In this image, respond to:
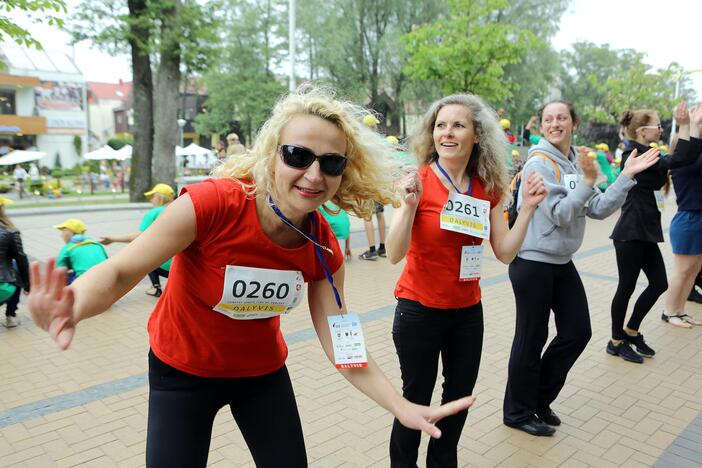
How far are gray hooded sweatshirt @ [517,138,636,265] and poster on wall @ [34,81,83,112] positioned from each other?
44601 millimetres

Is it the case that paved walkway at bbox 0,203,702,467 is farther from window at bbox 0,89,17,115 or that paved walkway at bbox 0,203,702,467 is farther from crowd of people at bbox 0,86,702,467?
window at bbox 0,89,17,115

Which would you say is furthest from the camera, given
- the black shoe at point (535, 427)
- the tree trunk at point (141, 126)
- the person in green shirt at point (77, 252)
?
the tree trunk at point (141, 126)

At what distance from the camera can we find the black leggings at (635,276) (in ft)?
15.0


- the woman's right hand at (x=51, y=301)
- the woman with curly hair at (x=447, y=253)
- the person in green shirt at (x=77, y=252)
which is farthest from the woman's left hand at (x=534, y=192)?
the person in green shirt at (x=77, y=252)

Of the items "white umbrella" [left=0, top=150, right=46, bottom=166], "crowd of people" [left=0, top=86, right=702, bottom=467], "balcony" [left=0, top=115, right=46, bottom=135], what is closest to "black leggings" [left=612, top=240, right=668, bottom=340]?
"crowd of people" [left=0, top=86, right=702, bottom=467]

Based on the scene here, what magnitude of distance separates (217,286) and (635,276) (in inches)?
160

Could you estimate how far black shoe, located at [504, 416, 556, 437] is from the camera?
11.0ft

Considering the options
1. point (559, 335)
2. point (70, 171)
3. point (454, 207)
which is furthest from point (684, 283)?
point (70, 171)

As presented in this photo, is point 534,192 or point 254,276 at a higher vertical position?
point 534,192

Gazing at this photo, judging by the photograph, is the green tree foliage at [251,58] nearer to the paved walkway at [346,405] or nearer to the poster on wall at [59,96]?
the poster on wall at [59,96]

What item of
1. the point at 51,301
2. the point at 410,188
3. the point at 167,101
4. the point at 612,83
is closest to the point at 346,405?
the point at 410,188

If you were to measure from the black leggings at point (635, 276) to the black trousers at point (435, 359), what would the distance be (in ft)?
8.54

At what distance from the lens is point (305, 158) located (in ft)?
5.66

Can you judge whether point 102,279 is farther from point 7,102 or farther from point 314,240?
point 7,102
